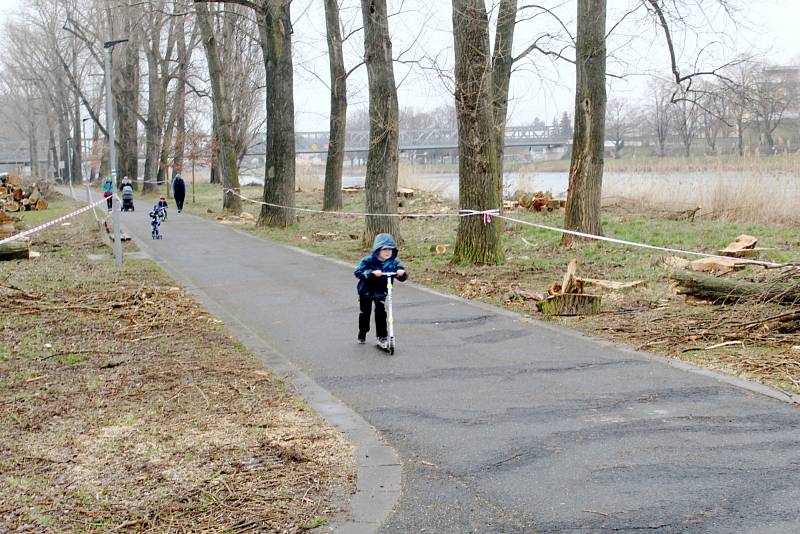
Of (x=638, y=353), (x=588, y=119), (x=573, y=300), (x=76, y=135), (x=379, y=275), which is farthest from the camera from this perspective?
(x=76, y=135)

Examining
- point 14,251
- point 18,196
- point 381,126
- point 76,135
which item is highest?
point 76,135

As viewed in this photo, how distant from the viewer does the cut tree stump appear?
10.6 m

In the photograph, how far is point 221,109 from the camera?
A: 102 ft

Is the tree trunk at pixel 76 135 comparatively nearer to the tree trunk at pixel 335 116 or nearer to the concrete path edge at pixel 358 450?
the tree trunk at pixel 335 116

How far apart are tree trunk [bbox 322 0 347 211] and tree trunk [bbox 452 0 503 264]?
14.3 meters

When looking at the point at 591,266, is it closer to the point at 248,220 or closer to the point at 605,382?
the point at 605,382

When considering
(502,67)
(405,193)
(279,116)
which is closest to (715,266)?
(502,67)

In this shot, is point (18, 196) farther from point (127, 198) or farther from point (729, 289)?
point (729, 289)

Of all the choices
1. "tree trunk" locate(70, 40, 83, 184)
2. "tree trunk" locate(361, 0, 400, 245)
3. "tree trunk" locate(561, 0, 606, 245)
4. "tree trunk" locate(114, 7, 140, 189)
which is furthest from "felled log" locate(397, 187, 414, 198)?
"tree trunk" locate(70, 40, 83, 184)

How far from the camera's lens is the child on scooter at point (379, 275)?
903cm

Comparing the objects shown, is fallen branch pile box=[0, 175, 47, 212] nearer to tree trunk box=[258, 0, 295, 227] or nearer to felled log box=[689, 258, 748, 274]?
tree trunk box=[258, 0, 295, 227]

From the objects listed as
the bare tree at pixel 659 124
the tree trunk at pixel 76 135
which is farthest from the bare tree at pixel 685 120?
the tree trunk at pixel 76 135

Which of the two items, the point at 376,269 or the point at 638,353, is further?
the point at 376,269

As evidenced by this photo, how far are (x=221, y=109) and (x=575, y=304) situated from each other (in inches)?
893
